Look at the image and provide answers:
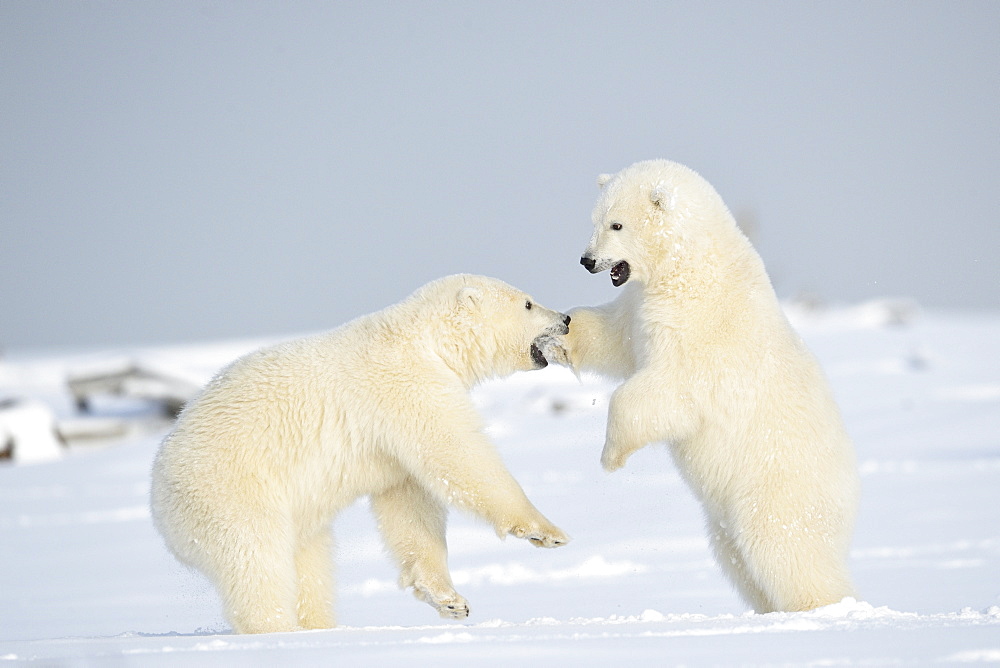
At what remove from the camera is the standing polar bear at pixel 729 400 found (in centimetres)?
497

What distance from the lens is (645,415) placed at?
4961mm

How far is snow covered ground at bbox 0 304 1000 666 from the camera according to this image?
3.54m

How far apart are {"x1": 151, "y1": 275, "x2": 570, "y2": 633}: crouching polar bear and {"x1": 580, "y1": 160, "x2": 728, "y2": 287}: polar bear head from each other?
44 cm

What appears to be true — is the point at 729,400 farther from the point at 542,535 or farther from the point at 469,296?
the point at 469,296

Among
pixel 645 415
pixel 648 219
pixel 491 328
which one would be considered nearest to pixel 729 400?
pixel 645 415

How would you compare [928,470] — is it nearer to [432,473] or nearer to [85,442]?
[432,473]

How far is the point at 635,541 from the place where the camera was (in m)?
8.38

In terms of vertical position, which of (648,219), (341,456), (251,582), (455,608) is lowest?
(455,608)

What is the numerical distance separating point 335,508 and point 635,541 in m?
3.78

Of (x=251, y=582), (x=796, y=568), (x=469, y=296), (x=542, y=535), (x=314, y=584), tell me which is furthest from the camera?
(x=469, y=296)

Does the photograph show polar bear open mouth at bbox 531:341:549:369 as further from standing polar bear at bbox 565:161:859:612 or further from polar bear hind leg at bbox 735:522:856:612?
polar bear hind leg at bbox 735:522:856:612

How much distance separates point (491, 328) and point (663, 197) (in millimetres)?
1030

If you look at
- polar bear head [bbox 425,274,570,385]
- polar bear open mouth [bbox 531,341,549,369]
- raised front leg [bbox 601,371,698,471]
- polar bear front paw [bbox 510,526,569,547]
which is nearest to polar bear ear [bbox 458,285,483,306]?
polar bear head [bbox 425,274,570,385]

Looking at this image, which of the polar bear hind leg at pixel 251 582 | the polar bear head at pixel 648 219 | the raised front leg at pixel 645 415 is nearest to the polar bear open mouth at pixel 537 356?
the polar bear head at pixel 648 219
